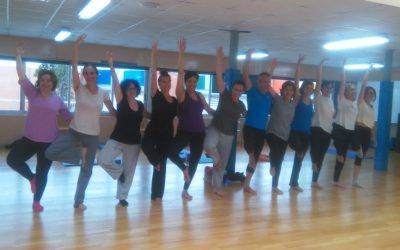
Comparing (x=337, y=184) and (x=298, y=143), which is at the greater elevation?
(x=298, y=143)

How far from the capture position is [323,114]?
586 centimetres

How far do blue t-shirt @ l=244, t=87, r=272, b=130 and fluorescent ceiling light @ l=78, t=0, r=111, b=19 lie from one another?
2265 mm

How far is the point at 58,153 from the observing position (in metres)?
4.14

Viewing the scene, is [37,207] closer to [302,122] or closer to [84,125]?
[84,125]

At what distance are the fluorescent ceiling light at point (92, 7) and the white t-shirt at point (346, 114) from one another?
12.7ft

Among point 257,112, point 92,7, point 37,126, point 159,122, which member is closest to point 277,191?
point 257,112

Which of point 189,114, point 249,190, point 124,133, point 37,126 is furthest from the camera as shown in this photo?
point 249,190

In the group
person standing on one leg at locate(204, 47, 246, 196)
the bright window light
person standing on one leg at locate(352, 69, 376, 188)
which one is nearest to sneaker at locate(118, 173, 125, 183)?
person standing on one leg at locate(204, 47, 246, 196)

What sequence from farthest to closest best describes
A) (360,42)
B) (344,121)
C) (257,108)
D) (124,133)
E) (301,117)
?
1. (360,42)
2. (344,121)
3. (301,117)
4. (257,108)
5. (124,133)

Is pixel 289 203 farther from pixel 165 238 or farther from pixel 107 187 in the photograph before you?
pixel 107 187

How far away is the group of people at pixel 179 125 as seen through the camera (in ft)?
13.6

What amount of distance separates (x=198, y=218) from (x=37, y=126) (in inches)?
79.5

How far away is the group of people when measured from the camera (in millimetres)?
4156

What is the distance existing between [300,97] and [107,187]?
3.15m
